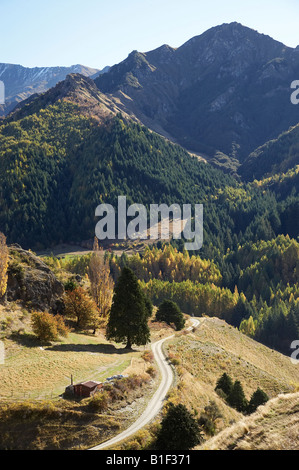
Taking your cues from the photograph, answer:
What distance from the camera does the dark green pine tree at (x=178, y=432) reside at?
32.3 m

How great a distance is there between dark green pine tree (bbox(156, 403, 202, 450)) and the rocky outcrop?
34.9 meters

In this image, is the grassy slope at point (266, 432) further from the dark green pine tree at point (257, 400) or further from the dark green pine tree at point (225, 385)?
the dark green pine tree at point (225, 385)

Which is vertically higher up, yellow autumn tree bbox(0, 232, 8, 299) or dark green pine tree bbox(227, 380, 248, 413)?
yellow autumn tree bbox(0, 232, 8, 299)

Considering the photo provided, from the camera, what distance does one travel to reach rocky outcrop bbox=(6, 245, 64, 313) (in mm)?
61222

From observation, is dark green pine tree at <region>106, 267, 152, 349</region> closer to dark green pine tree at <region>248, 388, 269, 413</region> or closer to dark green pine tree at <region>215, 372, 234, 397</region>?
dark green pine tree at <region>215, 372, 234, 397</region>

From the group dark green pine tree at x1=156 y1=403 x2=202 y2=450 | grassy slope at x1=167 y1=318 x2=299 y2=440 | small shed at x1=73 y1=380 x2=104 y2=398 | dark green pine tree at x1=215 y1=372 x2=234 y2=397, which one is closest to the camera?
dark green pine tree at x1=156 y1=403 x2=202 y2=450

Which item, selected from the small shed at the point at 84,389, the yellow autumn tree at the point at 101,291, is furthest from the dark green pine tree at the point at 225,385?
the yellow autumn tree at the point at 101,291

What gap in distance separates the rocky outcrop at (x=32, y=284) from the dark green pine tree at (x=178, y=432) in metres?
34.9

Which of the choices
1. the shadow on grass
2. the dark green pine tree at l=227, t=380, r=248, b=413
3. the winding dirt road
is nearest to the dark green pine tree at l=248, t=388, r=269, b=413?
the dark green pine tree at l=227, t=380, r=248, b=413

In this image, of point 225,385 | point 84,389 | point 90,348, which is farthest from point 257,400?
point 84,389

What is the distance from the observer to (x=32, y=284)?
6366cm

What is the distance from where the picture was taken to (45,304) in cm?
6419

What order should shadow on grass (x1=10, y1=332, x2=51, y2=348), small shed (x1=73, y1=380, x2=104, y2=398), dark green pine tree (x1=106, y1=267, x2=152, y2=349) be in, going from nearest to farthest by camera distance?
small shed (x1=73, y1=380, x2=104, y2=398)
shadow on grass (x1=10, y1=332, x2=51, y2=348)
dark green pine tree (x1=106, y1=267, x2=152, y2=349)

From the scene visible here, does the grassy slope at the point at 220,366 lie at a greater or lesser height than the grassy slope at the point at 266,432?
lesser
